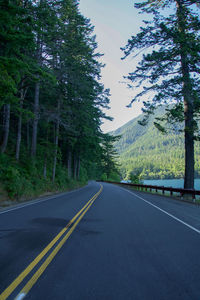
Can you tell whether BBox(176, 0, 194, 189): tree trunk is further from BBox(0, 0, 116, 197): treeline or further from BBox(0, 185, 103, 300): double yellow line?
BBox(0, 185, 103, 300): double yellow line

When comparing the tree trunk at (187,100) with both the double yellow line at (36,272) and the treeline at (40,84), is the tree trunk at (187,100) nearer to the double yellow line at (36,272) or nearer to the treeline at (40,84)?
the treeline at (40,84)

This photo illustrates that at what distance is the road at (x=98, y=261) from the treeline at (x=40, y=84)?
749 centimetres

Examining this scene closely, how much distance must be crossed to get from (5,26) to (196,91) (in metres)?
12.4

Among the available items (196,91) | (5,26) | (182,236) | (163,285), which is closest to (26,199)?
(5,26)

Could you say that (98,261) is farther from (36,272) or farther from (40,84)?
(40,84)

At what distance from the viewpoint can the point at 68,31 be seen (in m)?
19.6

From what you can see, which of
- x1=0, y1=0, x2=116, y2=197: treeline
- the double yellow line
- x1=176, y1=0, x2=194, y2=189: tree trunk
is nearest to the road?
the double yellow line

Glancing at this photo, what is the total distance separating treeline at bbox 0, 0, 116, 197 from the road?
24.6ft

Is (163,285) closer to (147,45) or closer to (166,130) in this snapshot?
(166,130)

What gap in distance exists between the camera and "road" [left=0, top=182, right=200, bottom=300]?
3.11 meters

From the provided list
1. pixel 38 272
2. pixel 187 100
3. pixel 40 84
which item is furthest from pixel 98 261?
pixel 40 84

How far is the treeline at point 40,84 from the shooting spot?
11305mm

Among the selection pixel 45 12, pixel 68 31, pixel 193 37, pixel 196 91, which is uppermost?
pixel 68 31

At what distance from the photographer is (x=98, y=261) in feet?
13.8
